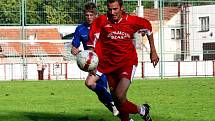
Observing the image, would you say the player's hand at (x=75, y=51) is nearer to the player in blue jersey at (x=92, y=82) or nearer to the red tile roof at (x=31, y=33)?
the player in blue jersey at (x=92, y=82)

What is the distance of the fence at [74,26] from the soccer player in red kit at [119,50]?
85.4ft

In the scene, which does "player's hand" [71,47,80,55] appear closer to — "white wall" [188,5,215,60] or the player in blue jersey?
the player in blue jersey

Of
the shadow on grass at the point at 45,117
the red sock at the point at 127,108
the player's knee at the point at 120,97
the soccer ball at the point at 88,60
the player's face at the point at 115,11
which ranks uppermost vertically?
the player's face at the point at 115,11

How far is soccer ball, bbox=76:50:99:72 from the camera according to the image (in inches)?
370

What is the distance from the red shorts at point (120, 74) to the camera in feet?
30.7

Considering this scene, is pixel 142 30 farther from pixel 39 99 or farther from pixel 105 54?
pixel 39 99

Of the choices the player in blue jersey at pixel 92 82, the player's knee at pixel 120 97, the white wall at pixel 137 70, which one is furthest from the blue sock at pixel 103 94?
the white wall at pixel 137 70

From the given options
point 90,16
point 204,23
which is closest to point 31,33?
point 204,23

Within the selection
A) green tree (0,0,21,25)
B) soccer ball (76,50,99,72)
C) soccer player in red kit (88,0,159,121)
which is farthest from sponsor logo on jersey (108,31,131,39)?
green tree (0,0,21,25)

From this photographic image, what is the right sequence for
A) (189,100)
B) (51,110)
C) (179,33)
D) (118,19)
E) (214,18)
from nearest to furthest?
(118,19) < (51,110) < (189,100) < (179,33) < (214,18)

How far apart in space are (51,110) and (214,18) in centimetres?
3389

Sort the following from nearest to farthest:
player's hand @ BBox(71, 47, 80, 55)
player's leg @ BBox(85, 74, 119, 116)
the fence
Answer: player's hand @ BBox(71, 47, 80, 55)
player's leg @ BBox(85, 74, 119, 116)
the fence

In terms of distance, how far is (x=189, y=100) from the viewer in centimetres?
1519

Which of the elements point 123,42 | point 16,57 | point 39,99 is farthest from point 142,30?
point 16,57
